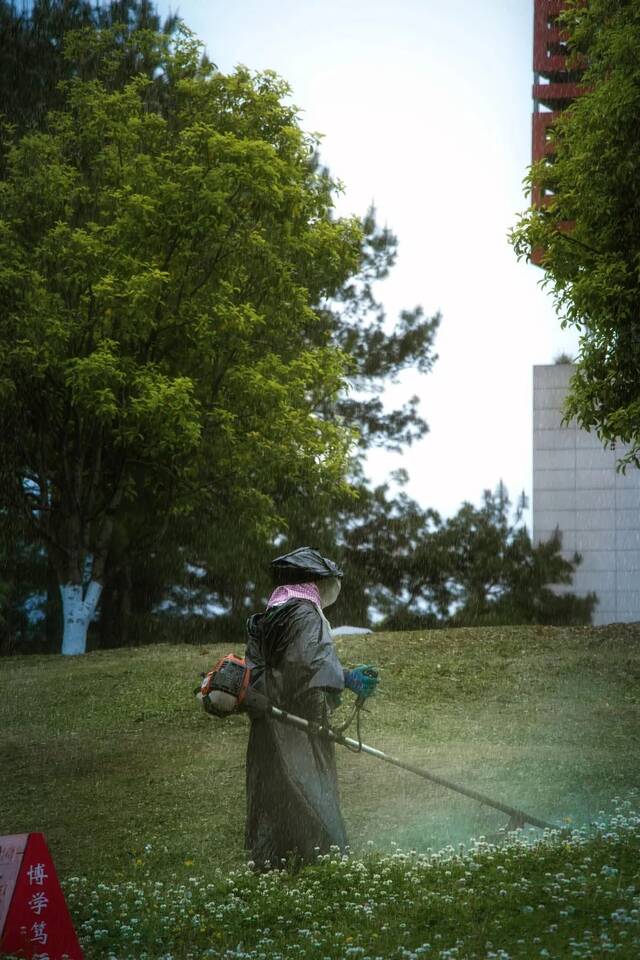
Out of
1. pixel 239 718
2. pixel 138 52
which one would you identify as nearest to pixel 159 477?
pixel 239 718

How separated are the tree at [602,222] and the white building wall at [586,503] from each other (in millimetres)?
12922

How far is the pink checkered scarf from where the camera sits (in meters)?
6.86

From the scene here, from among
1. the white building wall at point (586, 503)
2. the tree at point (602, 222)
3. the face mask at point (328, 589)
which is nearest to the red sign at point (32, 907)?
the face mask at point (328, 589)

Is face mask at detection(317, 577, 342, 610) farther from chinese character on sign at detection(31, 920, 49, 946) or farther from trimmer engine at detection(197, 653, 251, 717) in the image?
chinese character on sign at detection(31, 920, 49, 946)

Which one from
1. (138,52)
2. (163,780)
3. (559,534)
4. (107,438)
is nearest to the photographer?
(163,780)

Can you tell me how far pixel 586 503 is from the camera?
2633cm

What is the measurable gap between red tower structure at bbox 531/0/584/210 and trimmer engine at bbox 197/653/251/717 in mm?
18413

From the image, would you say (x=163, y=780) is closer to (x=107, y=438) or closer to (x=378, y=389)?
(x=107, y=438)

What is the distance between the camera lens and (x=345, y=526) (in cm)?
2311

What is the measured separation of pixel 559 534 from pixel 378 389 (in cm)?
504

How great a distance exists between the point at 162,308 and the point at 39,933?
14.2 m

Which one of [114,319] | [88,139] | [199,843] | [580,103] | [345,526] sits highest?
[88,139]

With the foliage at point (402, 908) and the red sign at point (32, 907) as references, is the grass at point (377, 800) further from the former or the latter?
the red sign at point (32, 907)

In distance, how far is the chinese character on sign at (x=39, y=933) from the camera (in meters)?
5.00
